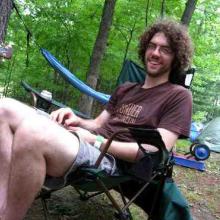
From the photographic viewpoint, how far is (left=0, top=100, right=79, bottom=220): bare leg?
1.41 metres

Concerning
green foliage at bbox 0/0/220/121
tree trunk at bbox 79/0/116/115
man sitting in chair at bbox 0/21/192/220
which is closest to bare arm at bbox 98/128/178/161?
man sitting in chair at bbox 0/21/192/220

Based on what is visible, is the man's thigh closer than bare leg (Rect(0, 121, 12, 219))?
Yes

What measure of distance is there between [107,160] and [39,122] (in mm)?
446

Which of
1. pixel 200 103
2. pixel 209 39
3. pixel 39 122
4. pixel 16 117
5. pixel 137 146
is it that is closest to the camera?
pixel 39 122

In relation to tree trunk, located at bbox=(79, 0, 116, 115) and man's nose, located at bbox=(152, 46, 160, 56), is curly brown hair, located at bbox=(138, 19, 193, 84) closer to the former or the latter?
man's nose, located at bbox=(152, 46, 160, 56)

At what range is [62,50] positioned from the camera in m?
8.14

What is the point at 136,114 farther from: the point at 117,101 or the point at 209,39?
the point at 209,39

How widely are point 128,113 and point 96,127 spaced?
286mm

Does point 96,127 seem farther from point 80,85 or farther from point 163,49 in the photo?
point 80,85

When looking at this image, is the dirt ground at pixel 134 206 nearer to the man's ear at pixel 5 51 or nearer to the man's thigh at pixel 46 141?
the man's thigh at pixel 46 141

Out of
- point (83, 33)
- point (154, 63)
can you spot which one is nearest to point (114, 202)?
point (154, 63)

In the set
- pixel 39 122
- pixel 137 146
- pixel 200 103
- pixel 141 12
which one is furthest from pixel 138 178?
pixel 200 103

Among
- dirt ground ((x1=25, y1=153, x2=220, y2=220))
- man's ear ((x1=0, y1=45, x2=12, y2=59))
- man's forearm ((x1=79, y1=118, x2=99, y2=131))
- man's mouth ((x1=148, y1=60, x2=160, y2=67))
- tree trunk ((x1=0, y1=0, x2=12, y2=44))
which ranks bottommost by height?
dirt ground ((x1=25, y1=153, x2=220, y2=220))

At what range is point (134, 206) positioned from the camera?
2.62 meters
